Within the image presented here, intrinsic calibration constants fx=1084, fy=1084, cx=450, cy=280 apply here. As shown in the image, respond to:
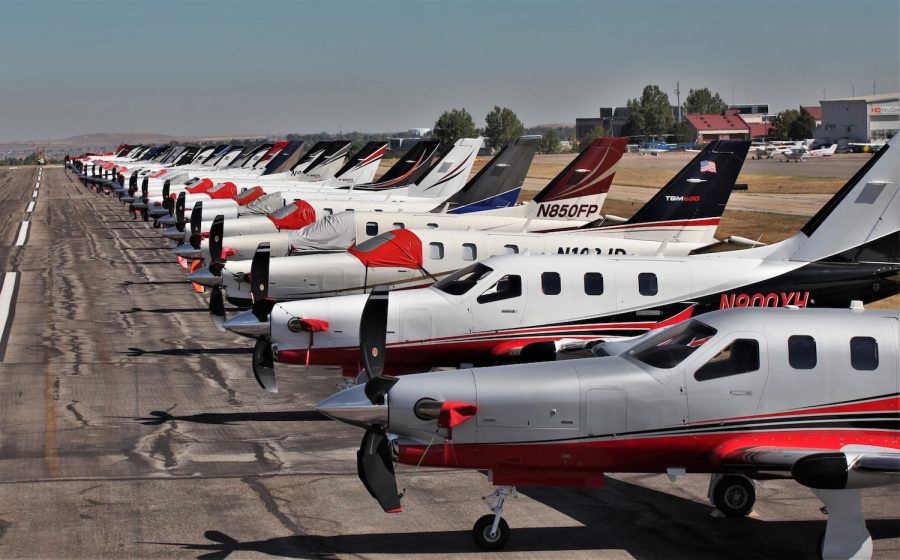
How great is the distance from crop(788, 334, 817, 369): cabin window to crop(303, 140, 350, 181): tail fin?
5074cm

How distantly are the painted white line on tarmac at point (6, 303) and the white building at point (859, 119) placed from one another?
149361 millimetres

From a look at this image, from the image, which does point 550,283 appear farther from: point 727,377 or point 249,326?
point 727,377

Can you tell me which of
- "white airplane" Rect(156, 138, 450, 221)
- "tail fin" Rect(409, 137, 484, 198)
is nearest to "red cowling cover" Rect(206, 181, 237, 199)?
"white airplane" Rect(156, 138, 450, 221)

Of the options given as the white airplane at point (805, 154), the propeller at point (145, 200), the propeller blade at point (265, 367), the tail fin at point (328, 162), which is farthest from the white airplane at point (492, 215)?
the white airplane at point (805, 154)

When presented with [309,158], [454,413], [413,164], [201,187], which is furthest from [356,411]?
[309,158]

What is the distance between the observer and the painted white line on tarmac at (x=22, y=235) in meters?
51.4

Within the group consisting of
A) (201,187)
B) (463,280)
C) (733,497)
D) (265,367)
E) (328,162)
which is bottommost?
(733,497)

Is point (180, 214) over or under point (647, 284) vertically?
over

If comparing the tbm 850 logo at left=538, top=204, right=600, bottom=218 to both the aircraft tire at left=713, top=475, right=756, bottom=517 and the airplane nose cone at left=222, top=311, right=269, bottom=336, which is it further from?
the aircraft tire at left=713, top=475, right=756, bottom=517

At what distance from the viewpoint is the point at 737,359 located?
1193 centimetres

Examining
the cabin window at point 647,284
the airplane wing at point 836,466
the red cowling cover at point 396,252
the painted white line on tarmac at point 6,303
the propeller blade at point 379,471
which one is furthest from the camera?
the painted white line on tarmac at point 6,303

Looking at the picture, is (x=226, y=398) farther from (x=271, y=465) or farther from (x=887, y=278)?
(x=887, y=278)

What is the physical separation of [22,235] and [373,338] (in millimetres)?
47988

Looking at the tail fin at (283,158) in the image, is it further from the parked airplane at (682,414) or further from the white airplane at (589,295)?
the parked airplane at (682,414)
